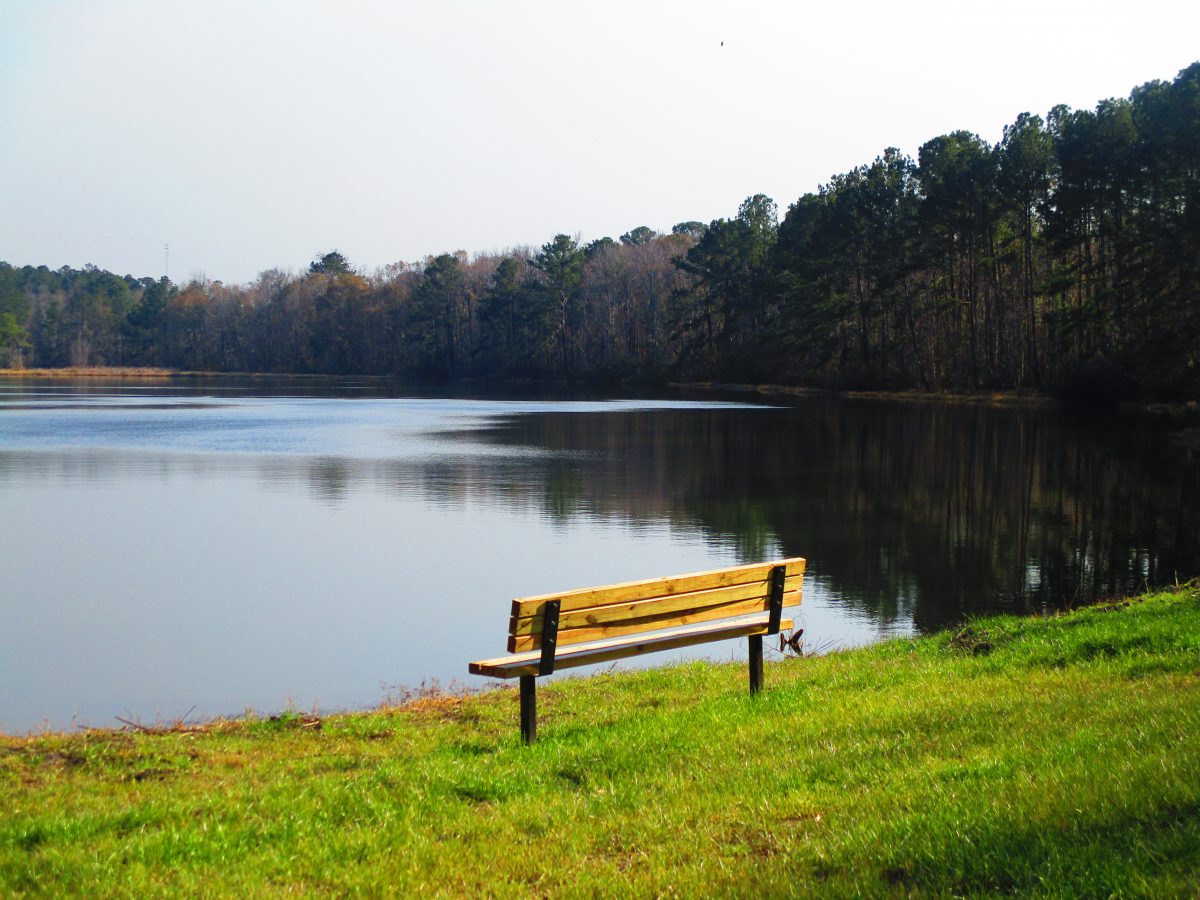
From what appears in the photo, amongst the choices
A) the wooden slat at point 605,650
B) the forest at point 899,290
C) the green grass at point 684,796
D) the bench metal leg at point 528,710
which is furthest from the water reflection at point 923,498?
the forest at point 899,290

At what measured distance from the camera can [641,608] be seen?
8.98 m

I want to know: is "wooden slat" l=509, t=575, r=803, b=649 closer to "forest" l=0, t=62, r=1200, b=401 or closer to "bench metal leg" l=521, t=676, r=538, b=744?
"bench metal leg" l=521, t=676, r=538, b=744

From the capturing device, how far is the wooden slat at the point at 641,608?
8398 millimetres

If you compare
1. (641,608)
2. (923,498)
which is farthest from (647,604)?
(923,498)

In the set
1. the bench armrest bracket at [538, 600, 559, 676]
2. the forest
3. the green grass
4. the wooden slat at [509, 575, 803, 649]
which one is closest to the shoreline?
the forest

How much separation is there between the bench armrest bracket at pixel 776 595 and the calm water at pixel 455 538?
4564 millimetres

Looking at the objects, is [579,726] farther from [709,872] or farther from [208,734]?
[709,872]

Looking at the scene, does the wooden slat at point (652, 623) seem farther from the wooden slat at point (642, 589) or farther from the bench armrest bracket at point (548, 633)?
the wooden slat at point (642, 589)

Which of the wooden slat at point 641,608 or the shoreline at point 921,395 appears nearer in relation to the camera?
the wooden slat at point 641,608

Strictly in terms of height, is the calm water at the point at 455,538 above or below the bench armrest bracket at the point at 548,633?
below

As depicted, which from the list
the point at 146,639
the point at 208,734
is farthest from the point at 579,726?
the point at 146,639

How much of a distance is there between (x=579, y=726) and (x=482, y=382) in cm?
12756

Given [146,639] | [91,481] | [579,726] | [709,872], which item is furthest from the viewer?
[91,481]

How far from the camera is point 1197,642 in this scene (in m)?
9.86
